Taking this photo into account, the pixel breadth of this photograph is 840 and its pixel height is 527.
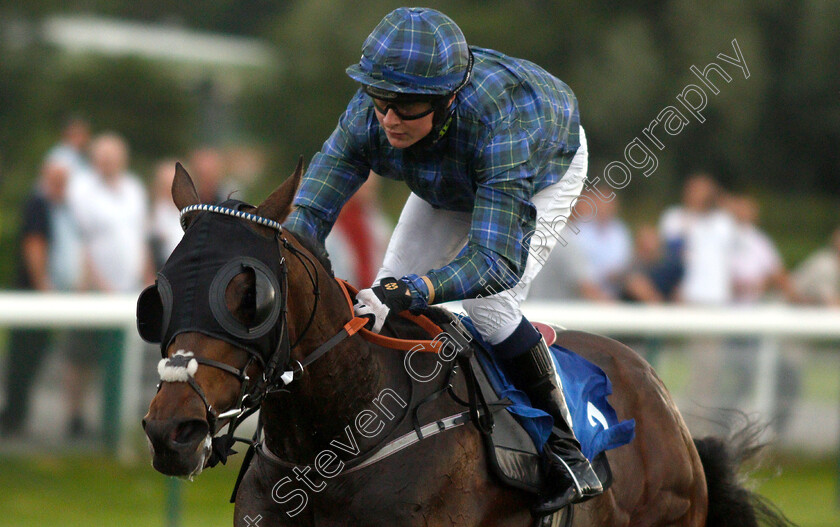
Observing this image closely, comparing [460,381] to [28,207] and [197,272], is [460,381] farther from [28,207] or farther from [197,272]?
[28,207]

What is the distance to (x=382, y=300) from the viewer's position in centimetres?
316

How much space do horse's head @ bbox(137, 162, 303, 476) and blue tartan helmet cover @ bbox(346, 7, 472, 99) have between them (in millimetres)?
459

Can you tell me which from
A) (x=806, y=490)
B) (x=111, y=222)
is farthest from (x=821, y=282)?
(x=111, y=222)

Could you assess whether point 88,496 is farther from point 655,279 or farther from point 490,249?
point 655,279

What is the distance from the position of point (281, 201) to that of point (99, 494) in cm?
381

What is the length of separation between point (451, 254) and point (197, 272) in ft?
4.41

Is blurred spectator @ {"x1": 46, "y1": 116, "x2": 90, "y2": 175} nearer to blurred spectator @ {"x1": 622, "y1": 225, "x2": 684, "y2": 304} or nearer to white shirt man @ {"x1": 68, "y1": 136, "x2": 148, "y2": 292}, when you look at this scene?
white shirt man @ {"x1": 68, "y1": 136, "x2": 148, "y2": 292}

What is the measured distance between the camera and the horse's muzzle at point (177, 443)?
8.57ft

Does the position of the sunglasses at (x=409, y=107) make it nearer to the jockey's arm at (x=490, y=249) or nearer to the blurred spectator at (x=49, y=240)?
the jockey's arm at (x=490, y=249)

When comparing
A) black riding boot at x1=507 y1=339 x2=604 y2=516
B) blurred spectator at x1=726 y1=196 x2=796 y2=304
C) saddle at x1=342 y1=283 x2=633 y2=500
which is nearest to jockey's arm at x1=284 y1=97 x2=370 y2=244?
saddle at x1=342 y1=283 x2=633 y2=500

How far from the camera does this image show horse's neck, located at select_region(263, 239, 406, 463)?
3152 millimetres

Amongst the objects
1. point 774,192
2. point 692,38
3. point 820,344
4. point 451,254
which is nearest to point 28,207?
→ point 451,254

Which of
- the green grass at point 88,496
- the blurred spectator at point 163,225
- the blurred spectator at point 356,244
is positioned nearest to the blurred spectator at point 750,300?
the blurred spectator at point 356,244

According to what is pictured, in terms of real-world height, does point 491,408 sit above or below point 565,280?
above
